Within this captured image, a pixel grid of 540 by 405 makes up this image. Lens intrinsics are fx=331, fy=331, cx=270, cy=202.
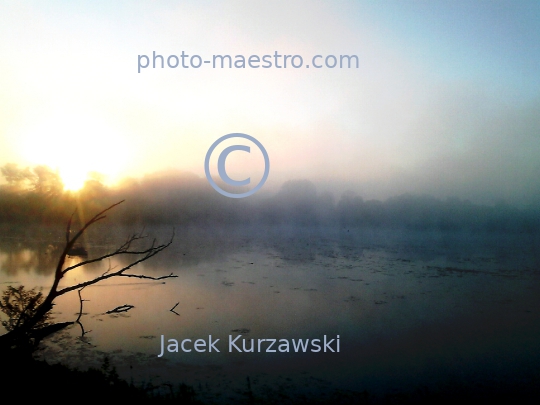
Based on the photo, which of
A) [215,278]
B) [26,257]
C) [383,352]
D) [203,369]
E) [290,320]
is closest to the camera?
[203,369]

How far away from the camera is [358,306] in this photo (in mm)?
8758

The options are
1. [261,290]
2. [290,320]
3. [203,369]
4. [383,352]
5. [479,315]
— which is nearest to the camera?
[203,369]

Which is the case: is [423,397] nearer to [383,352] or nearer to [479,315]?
[383,352]

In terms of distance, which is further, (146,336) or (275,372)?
(146,336)

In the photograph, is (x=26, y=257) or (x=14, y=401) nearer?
(x=14, y=401)

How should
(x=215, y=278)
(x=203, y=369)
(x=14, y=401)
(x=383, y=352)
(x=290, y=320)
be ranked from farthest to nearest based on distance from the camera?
(x=215, y=278) → (x=290, y=320) → (x=383, y=352) → (x=203, y=369) → (x=14, y=401)

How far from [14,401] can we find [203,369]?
2.83 m

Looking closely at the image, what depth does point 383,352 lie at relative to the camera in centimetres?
622

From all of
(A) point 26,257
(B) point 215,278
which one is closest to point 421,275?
(B) point 215,278

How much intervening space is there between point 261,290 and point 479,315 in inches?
231

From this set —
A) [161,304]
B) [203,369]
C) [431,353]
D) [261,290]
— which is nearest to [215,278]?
[261,290]

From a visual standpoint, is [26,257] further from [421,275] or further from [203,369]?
[421,275]

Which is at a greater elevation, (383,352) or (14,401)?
(14,401)

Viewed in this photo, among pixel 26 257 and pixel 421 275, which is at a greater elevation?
pixel 26 257
